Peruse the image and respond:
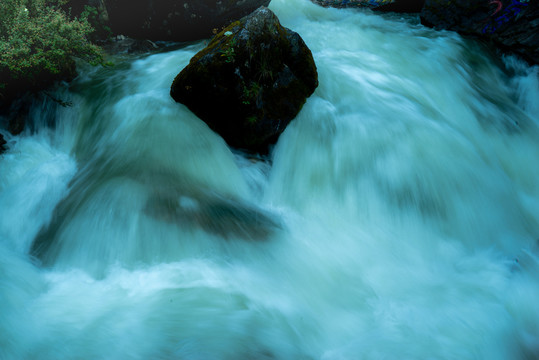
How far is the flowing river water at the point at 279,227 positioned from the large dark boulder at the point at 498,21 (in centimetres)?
159

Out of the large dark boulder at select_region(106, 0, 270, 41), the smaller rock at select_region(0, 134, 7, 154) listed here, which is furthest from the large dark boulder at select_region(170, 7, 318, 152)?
the large dark boulder at select_region(106, 0, 270, 41)

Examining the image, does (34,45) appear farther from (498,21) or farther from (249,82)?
(498,21)

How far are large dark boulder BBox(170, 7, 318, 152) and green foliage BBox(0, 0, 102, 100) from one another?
1979mm

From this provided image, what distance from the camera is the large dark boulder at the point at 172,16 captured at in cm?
630

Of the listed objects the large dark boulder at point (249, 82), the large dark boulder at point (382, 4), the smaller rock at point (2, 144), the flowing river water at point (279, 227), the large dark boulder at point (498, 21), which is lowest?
the flowing river water at point (279, 227)

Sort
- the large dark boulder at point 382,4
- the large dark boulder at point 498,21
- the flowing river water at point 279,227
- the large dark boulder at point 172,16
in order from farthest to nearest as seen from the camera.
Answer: the large dark boulder at point 382,4 → the large dark boulder at point 172,16 → the large dark boulder at point 498,21 → the flowing river water at point 279,227

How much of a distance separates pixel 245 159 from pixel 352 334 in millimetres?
2594

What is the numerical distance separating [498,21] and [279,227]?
22.3 ft

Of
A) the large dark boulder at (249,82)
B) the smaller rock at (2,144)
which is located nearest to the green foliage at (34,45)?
the smaller rock at (2,144)

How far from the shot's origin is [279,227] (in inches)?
142

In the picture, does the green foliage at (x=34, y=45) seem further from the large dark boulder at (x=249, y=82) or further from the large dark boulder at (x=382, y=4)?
the large dark boulder at (x=382, y=4)

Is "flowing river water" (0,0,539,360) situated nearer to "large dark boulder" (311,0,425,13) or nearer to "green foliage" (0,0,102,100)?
"green foliage" (0,0,102,100)

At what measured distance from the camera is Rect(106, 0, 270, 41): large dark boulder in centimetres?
630

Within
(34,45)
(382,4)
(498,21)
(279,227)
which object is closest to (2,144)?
(34,45)
